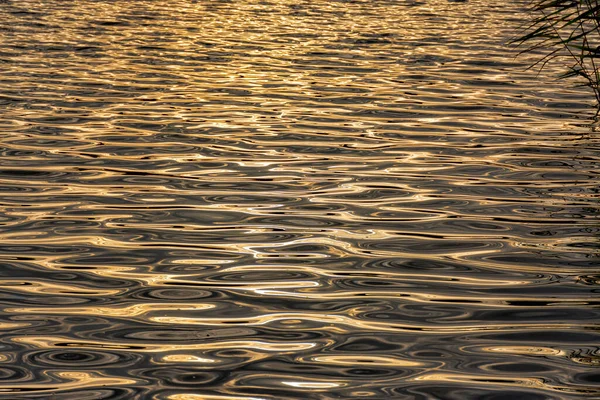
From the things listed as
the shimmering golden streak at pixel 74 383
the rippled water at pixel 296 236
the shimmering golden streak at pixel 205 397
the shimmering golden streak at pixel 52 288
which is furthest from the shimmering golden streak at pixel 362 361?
the shimmering golden streak at pixel 52 288

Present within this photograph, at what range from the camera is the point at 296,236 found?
7906mm

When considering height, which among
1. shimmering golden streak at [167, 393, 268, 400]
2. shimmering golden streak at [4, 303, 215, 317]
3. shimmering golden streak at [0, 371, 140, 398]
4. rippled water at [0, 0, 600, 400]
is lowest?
rippled water at [0, 0, 600, 400]

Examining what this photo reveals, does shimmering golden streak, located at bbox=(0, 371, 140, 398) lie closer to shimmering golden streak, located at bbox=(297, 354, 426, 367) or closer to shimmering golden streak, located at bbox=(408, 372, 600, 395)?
shimmering golden streak, located at bbox=(297, 354, 426, 367)

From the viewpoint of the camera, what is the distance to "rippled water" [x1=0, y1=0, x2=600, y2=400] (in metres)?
5.45

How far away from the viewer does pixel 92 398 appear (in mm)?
5004

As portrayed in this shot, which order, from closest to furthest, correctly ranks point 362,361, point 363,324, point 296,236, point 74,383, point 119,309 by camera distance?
point 74,383, point 362,361, point 363,324, point 119,309, point 296,236

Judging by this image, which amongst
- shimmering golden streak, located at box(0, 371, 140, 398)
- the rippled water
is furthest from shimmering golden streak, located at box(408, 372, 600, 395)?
shimmering golden streak, located at box(0, 371, 140, 398)

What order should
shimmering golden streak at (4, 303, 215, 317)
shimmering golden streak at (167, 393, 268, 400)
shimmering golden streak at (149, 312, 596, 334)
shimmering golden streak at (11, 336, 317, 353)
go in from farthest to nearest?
shimmering golden streak at (4, 303, 215, 317), shimmering golden streak at (149, 312, 596, 334), shimmering golden streak at (11, 336, 317, 353), shimmering golden streak at (167, 393, 268, 400)

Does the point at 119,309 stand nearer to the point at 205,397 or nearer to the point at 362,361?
the point at 205,397

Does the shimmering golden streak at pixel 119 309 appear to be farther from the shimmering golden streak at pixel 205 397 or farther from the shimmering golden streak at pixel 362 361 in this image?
the shimmering golden streak at pixel 205 397

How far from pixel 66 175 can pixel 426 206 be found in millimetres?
3449

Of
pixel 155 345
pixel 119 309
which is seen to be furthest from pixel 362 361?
pixel 119 309

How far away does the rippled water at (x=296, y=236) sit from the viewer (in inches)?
214

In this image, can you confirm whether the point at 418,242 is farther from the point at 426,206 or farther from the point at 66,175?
the point at 66,175
